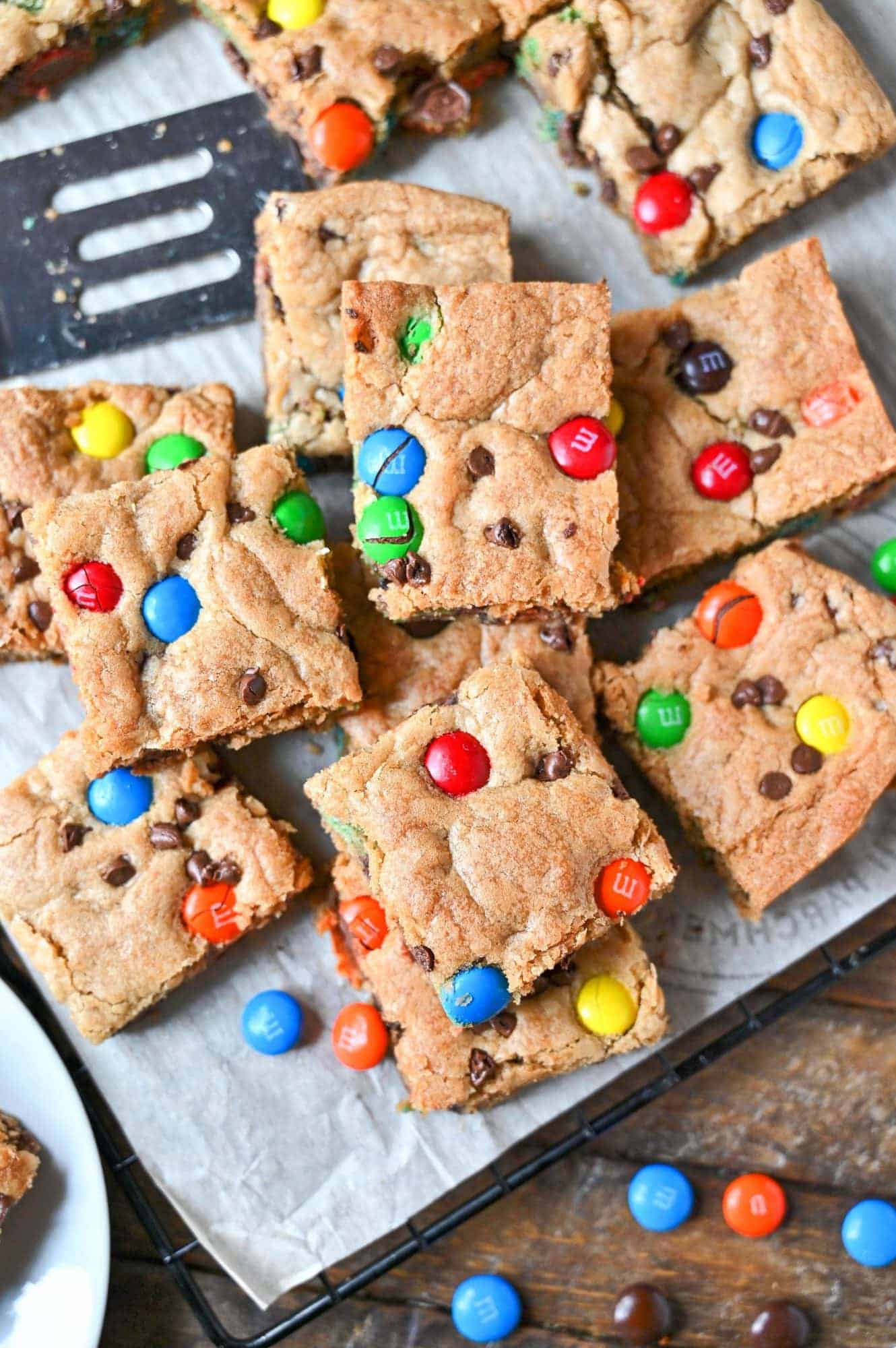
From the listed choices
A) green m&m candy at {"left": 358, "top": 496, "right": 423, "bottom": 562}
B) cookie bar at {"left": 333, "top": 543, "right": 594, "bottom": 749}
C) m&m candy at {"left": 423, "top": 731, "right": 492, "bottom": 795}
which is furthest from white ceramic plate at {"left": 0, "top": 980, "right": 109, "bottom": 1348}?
green m&m candy at {"left": 358, "top": 496, "right": 423, "bottom": 562}

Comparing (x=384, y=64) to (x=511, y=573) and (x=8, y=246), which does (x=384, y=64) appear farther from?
(x=511, y=573)

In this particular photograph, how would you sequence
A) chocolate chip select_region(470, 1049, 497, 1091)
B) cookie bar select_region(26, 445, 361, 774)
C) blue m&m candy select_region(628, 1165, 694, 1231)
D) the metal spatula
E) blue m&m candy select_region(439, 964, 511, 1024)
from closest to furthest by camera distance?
blue m&m candy select_region(439, 964, 511, 1024) < cookie bar select_region(26, 445, 361, 774) < chocolate chip select_region(470, 1049, 497, 1091) < blue m&m candy select_region(628, 1165, 694, 1231) < the metal spatula

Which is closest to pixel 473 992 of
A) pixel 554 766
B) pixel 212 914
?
pixel 554 766

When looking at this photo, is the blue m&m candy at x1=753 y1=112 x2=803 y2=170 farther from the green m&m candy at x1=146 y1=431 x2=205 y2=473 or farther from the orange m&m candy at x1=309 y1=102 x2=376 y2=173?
the green m&m candy at x1=146 y1=431 x2=205 y2=473

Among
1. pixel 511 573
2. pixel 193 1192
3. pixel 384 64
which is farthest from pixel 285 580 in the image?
pixel 193 1192

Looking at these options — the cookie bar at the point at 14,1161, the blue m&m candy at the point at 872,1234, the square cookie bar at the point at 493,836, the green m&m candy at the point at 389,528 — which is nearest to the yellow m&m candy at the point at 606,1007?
the square cookie bar at the point at 493,836

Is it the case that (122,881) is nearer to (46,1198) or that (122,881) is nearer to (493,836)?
(46,1198)
